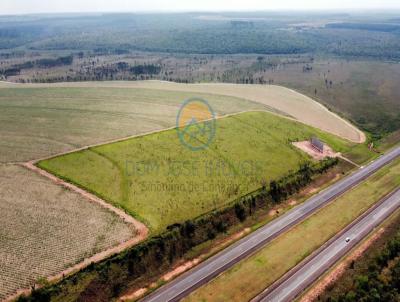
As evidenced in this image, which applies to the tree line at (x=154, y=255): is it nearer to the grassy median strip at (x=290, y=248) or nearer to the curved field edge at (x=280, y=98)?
the grassy median strip at (x=290, y=248)

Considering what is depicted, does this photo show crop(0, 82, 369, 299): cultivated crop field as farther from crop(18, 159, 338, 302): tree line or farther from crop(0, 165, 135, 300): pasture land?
crop(18, 159, 338, 302): tree line

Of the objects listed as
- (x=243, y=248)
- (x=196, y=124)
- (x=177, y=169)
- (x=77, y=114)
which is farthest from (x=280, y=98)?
(x=243, y=248)

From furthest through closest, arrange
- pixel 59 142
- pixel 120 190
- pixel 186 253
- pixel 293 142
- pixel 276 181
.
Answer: pixel 293 142 → pixel 59 142 → pixel 276 181 → pixel 120 190 → pixel 186 253

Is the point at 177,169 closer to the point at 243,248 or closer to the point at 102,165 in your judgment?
the point at 102,165

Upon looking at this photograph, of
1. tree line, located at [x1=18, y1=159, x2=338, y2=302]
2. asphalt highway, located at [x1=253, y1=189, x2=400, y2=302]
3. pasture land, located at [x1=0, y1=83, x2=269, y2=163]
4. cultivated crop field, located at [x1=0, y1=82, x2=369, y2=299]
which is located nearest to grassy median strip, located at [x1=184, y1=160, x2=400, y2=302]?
asphalt highway, located at [x1=253, y1=189, x2=400, y2=302]

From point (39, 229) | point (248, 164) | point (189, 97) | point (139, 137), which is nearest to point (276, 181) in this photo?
point (248, 164)

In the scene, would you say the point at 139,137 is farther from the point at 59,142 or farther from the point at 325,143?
the point at 325,143
